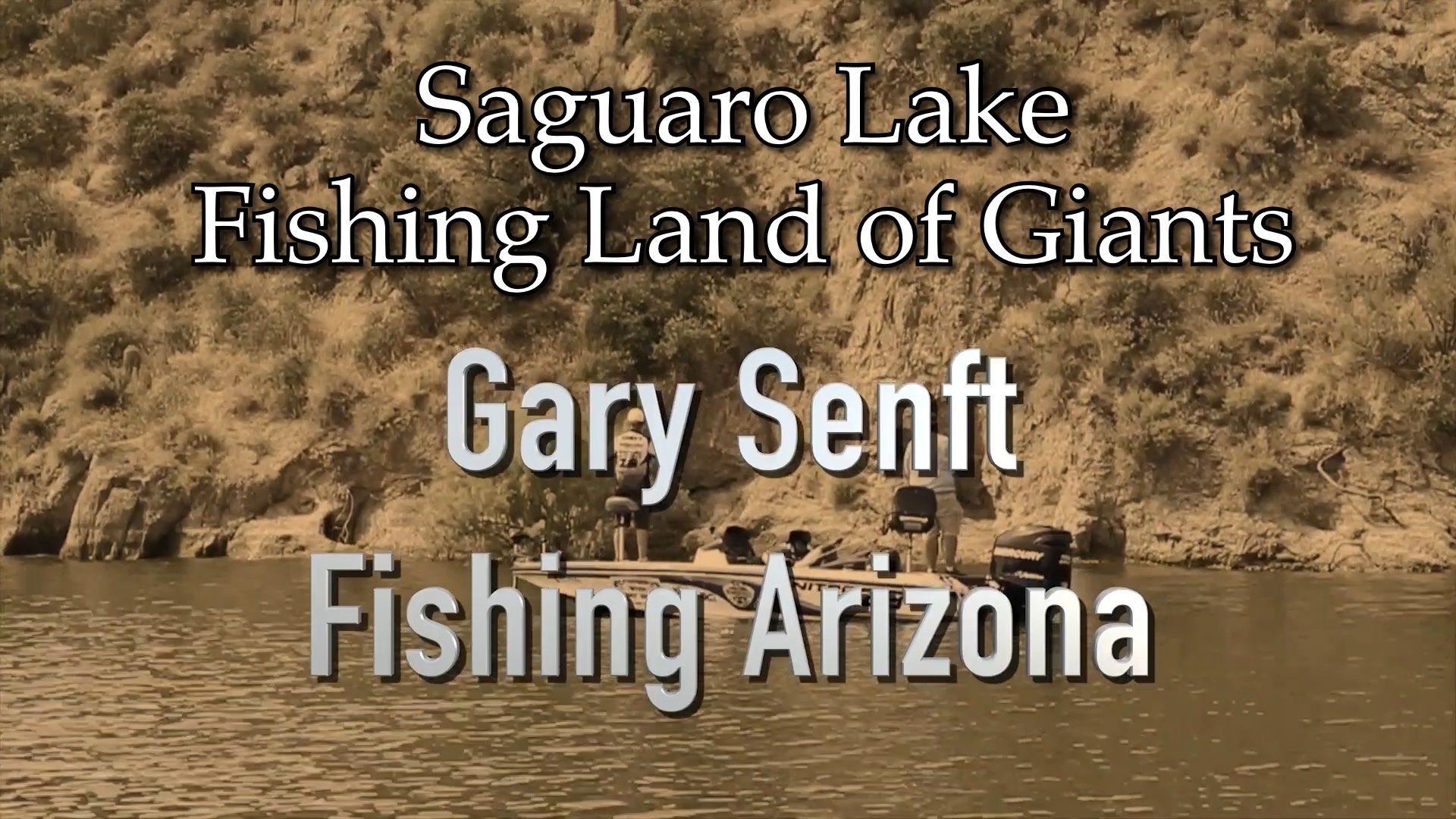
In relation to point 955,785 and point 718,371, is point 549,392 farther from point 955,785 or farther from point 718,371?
point 955,785

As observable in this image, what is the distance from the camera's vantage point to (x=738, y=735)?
1683 centimetres

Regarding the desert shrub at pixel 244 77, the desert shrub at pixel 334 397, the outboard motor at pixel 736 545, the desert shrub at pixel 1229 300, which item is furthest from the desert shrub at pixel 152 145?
the outboard motor at pixel 736 545

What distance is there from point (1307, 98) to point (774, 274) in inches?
331

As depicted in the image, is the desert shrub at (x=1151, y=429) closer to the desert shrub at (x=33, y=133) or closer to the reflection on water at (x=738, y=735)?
the reflection on water at (x=738, y=735)

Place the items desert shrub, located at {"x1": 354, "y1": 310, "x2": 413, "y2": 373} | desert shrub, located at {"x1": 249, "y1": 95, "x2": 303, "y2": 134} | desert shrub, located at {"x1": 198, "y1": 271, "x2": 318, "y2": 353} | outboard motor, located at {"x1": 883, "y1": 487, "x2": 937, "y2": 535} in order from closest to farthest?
1. outboard motor, located at {"x1": 883, "y1": 487, "x2": 937, "y2": 535}
2. desert shrub, located at {"x1": 354, "y1": 310, "x2": 413, "y2": 373}
3. desert shrub, located at {"x1": 198, "y1": 271, "x2": 318, "y2": 353}
4. desert shrub, located at {"x1": 249, "y1": 95, "x2": 303, "y2": 134}

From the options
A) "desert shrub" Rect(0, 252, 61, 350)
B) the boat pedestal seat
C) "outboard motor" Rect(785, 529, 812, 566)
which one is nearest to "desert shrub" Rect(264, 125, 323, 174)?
"desert shrub" Rect(0, 252, 61, 350)

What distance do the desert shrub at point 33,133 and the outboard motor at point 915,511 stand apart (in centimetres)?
2301

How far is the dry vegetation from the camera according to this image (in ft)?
98.1

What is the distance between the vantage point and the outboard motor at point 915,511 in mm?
21953

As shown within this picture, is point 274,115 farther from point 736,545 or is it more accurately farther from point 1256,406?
point 736,545

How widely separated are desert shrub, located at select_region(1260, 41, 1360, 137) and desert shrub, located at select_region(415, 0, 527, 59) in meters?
13.6

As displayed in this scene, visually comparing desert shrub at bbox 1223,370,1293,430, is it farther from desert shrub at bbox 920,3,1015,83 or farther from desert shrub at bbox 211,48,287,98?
desert shrub at bbox 211,48,287,98

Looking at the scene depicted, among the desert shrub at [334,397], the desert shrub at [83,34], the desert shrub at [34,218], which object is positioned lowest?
the desert shrub at [334,397]

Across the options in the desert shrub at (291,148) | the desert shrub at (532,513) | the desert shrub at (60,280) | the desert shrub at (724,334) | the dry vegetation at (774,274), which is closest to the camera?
the desert shrub at (532,513)
